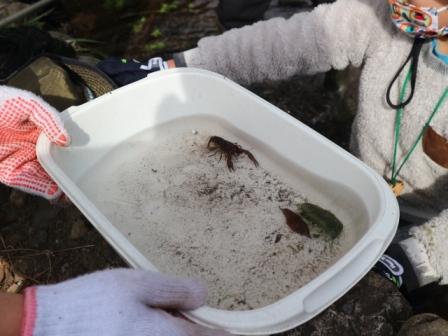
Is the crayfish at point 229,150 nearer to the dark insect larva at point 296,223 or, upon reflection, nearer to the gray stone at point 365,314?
the dark insect larva at point 296,223

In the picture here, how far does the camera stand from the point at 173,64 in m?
1.99

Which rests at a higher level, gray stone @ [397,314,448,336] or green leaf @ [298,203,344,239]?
green leaf @ [298,203,344,239]

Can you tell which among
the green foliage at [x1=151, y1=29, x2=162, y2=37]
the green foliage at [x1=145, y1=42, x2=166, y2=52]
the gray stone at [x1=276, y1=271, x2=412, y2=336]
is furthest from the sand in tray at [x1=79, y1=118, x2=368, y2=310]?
the green foliage at [x1=151, y1=29, x2=162, y2=37]

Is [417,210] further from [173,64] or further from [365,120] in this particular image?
[173,64]

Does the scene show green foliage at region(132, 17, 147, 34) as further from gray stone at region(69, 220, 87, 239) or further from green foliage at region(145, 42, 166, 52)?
gray stone at region(69, 220, 87, 239)

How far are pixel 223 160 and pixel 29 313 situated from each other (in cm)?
106

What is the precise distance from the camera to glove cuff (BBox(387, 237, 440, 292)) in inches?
60.9

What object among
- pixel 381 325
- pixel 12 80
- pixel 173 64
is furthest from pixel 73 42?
pixel 381 325

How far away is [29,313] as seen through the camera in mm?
928

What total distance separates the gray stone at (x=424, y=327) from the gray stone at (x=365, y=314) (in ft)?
0.22

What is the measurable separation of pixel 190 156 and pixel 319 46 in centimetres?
75

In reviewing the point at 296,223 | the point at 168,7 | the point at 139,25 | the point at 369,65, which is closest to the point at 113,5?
the point at 139,25

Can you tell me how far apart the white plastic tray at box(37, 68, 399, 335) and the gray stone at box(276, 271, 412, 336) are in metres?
0.28

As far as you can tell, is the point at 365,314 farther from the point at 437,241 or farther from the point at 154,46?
the point at 154,46
